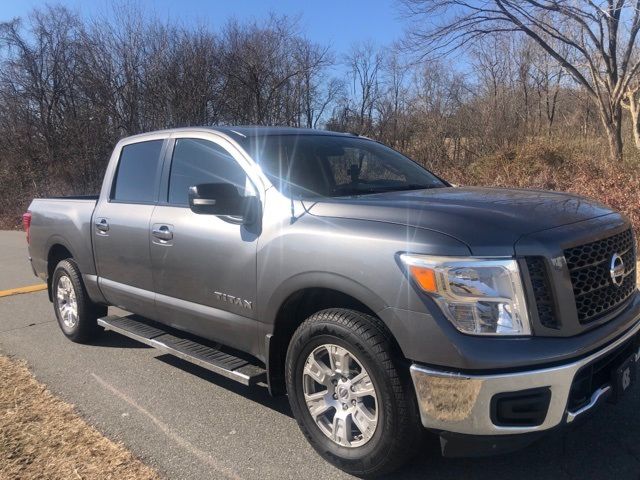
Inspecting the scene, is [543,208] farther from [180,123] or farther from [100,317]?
[180,123]

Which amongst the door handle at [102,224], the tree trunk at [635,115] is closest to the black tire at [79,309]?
the door handle at [102,224]

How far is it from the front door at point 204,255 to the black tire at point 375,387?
0.54 metres

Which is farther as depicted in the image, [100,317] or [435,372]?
[100,317]

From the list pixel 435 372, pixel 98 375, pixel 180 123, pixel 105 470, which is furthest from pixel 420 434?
pixel 180 123

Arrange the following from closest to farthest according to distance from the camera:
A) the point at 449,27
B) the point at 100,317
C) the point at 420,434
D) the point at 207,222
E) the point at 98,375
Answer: the point at 420,434
the point at 207,222
the point at 98,375
the point at 100,317
the point at 449,27

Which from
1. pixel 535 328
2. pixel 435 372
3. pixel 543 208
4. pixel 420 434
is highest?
pixel 543 208

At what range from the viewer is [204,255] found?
12.1ft

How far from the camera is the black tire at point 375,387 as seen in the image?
8.76 feet

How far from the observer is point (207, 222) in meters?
3.72

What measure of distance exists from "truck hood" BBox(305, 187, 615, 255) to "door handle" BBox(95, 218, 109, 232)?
2.27m

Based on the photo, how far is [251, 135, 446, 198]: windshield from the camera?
360cm

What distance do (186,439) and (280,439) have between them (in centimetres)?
57

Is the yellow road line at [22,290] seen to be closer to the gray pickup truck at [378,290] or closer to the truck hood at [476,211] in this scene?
the gray pickup truck at [378,290]

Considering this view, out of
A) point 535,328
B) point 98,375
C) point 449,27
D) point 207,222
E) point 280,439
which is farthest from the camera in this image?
point 449,27
